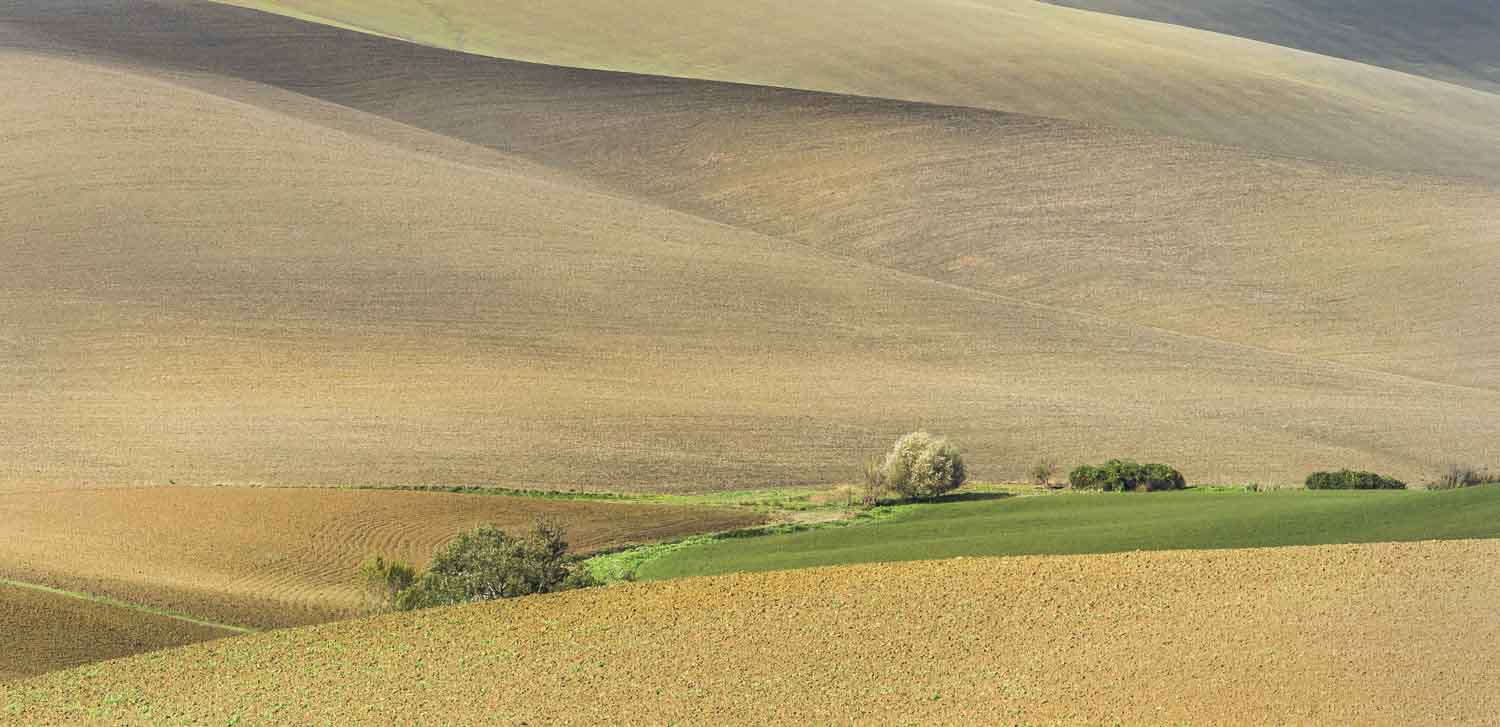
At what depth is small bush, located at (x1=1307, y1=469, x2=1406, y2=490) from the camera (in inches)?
1319

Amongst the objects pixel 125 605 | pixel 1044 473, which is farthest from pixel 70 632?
pixel 1044 473

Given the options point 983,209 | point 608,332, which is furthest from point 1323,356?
point 608,332

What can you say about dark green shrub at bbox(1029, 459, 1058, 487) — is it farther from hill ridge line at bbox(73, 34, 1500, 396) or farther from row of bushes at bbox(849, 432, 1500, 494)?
hill ridge line at bbox(73, 34, 1500, 396)

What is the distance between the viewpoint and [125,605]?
22.6 m

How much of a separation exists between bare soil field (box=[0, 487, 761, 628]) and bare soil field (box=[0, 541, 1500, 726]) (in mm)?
4088

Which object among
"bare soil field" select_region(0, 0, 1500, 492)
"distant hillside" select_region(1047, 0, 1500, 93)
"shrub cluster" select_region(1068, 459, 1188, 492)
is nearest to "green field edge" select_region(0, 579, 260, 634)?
"bare soil field" select_region(0, 0, 1500, 492)

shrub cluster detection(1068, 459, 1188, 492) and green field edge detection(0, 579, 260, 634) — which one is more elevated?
shrub cluster detection(1068, 459, 1188, 492)

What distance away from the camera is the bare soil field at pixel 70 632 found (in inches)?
791

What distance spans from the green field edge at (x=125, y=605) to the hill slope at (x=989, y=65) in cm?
5441

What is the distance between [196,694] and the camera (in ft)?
58.0

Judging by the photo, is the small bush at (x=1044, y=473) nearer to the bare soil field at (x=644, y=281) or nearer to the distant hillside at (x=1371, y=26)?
the bare soil field at (x=644, y=281)

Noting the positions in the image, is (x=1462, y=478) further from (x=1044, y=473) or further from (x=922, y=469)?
(x=922, y=469)

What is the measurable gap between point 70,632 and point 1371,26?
164555 mm

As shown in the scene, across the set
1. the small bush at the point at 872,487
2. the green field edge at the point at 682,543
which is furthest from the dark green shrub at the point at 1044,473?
the green field edge at the point at 682,543
